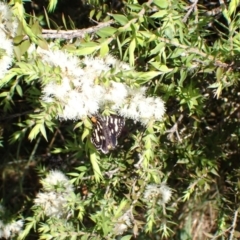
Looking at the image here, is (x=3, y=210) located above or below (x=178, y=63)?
below

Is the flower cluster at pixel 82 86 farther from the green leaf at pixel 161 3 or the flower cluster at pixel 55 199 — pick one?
the flower cluster at pixel 55 199

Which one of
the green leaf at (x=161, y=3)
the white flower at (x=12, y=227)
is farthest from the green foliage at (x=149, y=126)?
the white flower at (x=12, y=227)

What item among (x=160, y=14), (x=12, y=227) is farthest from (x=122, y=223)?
(x=160, y=14)

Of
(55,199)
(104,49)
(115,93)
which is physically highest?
(104,49)

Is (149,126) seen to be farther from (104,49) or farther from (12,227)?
(12,227)

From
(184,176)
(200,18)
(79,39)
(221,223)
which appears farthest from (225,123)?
(79,39)

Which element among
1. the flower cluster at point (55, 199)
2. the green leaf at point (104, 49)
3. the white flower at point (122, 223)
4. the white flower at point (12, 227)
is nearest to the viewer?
the green leaf at point (104, 49)

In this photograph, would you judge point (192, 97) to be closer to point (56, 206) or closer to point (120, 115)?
point (120, 115)
